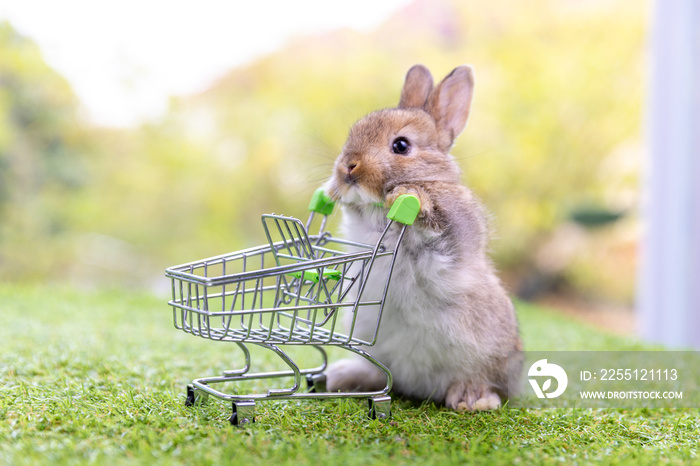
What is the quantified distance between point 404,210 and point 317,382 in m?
0.83

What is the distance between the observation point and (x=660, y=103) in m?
4.78

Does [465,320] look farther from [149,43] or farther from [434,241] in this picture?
[149,43]

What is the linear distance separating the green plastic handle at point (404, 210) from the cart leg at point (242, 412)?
0.64 metres

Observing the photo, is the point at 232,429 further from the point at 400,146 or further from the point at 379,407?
the point at 400,146

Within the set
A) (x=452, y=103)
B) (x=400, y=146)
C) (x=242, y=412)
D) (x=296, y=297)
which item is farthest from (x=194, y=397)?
(x=452, y=103)

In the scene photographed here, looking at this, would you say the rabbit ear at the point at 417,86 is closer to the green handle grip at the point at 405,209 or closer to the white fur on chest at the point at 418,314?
the white fur on chest at the point at 418,314

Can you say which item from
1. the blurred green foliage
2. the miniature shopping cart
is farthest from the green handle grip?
the blurred green foliage

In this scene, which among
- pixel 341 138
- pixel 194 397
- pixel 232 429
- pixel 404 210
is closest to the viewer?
pixel 232 429

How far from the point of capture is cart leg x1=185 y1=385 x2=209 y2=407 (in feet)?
6.52

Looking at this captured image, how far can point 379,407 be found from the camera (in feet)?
6.43

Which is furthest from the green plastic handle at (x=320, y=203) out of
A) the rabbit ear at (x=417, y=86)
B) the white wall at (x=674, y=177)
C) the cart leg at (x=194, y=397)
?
the white wall at (x=674, y=177)

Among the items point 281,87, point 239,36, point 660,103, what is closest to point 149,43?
point 239,36

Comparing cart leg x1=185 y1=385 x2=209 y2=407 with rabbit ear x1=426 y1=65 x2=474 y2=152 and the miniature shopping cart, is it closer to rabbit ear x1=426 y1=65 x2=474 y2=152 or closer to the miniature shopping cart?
the miniature shopping cart

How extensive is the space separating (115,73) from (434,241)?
6238mm
